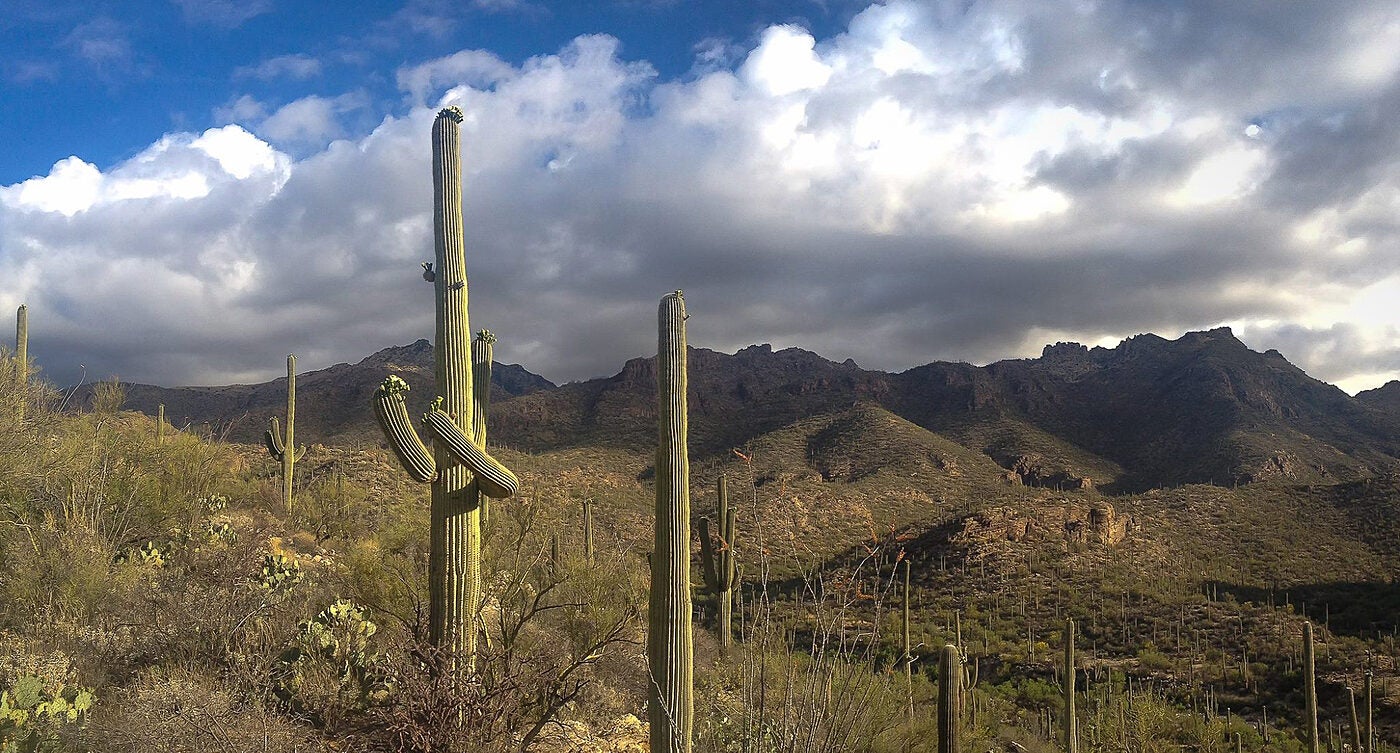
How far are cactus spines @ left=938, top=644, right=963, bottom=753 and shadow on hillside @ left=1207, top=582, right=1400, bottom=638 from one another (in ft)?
71.5

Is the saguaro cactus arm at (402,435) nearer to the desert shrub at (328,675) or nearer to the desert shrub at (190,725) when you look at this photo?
the desert shrub at (328,675)

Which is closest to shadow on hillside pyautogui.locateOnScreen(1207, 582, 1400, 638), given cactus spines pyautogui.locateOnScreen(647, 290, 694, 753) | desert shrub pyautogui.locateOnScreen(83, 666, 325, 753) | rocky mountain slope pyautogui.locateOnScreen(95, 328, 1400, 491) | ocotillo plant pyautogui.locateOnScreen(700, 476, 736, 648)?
ocotillo plant pyautogui.locateOnScreen(700, 476, 736, 648)

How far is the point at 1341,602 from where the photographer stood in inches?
1012

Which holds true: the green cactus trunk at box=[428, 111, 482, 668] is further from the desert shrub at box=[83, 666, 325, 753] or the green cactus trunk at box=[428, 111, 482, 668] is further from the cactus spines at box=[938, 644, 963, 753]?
the cactus spines at box=[938, 644, 963, 753]

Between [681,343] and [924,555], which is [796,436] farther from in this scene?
[681,343]

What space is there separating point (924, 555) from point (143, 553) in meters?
27.3

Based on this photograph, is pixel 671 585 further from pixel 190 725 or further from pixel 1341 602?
pixel 1341 602

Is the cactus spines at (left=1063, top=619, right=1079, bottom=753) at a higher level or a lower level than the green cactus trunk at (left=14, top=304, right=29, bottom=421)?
lower

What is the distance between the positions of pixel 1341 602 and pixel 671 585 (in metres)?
28.3

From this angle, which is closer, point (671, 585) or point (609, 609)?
point (671, 585)

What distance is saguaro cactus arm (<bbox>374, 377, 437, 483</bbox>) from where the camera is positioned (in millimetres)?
7551

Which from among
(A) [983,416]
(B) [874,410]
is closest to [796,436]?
(B) [874,410]

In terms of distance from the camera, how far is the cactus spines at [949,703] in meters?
7.81

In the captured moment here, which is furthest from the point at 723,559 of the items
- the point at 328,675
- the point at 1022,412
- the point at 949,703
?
the point at 1022,412
